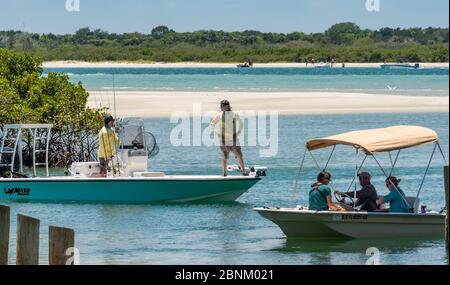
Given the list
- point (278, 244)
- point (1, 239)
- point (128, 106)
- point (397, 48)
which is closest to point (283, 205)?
point (278, 244)

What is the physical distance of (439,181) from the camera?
32438 mm

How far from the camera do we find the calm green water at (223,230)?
22.0 meters

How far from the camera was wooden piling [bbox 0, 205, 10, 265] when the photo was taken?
1595cm

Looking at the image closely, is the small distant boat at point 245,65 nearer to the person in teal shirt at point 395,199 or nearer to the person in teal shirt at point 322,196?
the person in teal shirt at point 395,199

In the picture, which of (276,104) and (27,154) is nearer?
(27,154)

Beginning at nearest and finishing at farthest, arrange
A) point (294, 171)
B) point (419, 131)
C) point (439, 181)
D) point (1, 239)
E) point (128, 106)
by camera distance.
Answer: point (1, 239) < point (419, 131) < point (439, 181) < point (294, 171) < point (128, 106)

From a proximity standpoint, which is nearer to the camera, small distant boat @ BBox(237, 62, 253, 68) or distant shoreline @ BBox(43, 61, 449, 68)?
distant shoreline @ BBox(43, 61, 449, 68)

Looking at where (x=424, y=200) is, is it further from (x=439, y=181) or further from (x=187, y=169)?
(x=187, y=169)

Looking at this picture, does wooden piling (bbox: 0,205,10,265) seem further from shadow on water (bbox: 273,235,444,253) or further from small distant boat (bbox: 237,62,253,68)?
small distant boat (bbox: 237,62,253,68)

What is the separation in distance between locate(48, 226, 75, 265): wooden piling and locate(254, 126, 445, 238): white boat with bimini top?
744 cm

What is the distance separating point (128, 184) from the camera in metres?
27.4

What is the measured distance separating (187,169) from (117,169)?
8.85 metres

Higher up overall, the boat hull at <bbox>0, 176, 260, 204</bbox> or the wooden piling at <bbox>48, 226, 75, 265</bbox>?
the wooden piling at <bbox>48, 226, 75, 265</bbox>

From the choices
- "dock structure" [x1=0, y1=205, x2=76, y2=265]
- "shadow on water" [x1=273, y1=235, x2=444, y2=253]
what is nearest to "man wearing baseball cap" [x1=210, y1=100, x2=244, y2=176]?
"shadow on water" [x1=273, y1=235, x2=444, y2=253]
